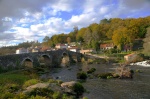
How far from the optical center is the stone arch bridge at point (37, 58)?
59.1 metres

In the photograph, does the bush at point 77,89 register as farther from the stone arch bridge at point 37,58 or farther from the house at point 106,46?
the house at point 106,46

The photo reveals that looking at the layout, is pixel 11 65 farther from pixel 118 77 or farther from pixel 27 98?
pixel 27 98

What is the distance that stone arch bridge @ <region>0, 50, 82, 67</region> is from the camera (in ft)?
194

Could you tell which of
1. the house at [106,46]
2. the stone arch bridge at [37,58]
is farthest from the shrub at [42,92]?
the house at [106,46]

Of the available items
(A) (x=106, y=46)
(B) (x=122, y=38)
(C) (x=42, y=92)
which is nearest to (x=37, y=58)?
(C) (x=42, y=92)

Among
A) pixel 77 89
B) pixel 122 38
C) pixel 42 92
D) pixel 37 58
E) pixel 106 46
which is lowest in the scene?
pixel 77 89

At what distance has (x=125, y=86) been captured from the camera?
38.4 metres

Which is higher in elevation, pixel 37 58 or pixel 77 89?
pixel 37 58

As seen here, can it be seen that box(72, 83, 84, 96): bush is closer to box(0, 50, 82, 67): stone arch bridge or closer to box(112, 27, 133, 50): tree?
box(0, 50, 82, 67): stone arch bridge

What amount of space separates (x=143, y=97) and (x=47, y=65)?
57110 mm

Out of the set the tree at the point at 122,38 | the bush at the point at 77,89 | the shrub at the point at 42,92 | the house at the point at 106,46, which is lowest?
the bush at the point at 77,89

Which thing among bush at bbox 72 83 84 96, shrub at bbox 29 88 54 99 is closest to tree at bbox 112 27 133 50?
bush at bbox 72 83 84 96

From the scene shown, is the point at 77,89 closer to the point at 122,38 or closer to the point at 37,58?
the point at 37,58

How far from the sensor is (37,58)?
74.4 meters
